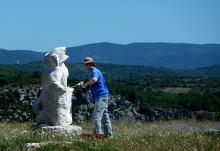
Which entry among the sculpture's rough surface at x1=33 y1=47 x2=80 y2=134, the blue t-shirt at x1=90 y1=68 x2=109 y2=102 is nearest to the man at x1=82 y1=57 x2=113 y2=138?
the blue t-shirt at x1=90 y1=68 x2=109 y2=102

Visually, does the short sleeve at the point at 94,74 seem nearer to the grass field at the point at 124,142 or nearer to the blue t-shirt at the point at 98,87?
the blue t-shirt at the point at 98,87

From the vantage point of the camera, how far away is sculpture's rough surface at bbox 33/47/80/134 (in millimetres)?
15727

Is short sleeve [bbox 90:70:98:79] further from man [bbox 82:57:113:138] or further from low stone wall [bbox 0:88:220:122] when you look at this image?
low stone wall [bbox 0:88:220:122]

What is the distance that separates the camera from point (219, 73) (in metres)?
148

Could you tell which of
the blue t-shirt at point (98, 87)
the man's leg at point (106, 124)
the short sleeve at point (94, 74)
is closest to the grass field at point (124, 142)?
the man's leg at point (106, 124)

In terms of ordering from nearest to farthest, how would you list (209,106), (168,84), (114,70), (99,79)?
1. (99,79)
2. (209,106)
3. (168,84)
4. (114,70)

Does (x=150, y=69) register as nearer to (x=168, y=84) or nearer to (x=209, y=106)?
(x=168, y=84)

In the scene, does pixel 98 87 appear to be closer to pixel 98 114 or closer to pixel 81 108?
pixel 98 114

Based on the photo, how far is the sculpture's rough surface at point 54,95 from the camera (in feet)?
51.6

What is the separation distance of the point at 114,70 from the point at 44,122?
5088 inches

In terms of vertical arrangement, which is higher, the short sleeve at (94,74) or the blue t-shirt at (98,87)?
the short sleeve at (94,74)

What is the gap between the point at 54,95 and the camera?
51.7 feet

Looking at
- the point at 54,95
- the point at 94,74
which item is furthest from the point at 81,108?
the point at 94,74

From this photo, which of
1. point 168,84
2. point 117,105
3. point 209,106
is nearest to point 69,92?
point 117,105
